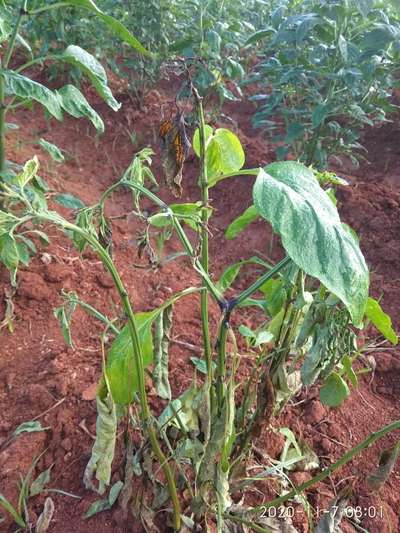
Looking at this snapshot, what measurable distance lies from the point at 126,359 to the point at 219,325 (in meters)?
0.18

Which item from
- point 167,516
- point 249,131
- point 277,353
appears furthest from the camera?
A: point 249,131

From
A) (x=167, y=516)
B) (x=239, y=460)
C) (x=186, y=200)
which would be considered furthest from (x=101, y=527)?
(x=186, y=200)

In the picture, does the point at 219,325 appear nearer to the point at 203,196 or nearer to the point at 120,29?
the point at 203,196

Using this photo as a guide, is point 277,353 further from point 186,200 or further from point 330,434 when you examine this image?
point 186,200

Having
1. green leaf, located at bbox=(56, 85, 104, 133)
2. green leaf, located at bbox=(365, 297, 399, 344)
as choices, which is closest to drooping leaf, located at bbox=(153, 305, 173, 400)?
green leaf, located at bbox=(365, 297, 399, 344)

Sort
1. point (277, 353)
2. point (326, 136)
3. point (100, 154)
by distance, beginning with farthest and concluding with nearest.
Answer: point (100, 154), point (326, 136), point (277, 353)

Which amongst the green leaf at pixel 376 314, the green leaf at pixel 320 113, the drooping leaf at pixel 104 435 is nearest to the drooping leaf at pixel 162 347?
the drooping leaf at pixel 104 435

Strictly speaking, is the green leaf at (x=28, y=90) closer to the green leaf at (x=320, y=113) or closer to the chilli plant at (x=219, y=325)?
the chilli plant at (x=219, y=325)

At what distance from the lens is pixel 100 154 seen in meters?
3.04

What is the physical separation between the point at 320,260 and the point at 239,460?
0.65m

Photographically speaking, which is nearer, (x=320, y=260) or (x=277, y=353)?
(x=320, y=260)

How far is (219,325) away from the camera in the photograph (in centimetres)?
→ 82

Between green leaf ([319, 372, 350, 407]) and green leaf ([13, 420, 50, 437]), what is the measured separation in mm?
768

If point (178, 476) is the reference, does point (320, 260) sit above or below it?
above
